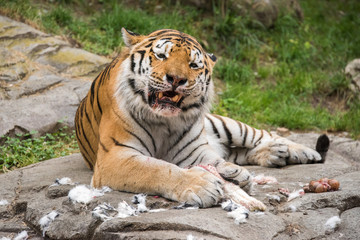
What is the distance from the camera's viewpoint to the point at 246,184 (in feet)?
10.5

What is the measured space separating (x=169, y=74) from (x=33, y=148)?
253 cm

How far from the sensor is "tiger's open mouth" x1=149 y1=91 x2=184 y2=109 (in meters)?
3.23

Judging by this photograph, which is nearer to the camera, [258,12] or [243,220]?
[243,220]

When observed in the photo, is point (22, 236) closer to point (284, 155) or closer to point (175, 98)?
point (175, 98)

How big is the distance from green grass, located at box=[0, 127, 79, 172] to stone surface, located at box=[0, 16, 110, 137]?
0.12 metres

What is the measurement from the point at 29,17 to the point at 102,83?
150 inches

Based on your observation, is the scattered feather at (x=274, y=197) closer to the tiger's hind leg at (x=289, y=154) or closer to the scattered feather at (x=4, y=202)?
the tiger's hind leg at (x=289, y=154)

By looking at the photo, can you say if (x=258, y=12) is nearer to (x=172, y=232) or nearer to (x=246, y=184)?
(x=246, y=184)

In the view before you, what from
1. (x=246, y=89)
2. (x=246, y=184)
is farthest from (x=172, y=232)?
(x=246, y=89)

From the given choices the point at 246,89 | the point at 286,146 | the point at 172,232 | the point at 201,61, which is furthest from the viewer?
the point at 246,89

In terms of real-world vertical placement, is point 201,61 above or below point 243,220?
above

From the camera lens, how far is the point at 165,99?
3.24 metres

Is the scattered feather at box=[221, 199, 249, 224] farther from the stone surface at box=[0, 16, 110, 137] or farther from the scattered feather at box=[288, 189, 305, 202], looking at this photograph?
the stone surface at box=[0, 16, 110, 137]

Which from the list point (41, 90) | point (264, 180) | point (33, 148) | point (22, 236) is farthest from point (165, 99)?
point (41, 90)
